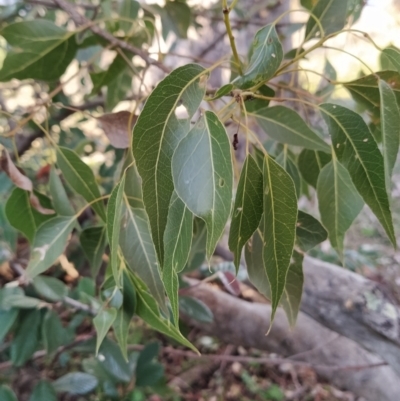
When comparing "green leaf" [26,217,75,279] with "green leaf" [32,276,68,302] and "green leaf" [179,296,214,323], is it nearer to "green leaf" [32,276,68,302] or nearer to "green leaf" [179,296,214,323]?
"green leaf" [32,276,68,302]

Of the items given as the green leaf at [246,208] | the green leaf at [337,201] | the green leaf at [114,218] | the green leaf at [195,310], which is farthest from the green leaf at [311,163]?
the green leaf at [195,310]

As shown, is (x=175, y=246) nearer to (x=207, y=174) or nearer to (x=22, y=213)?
(x=207, y=174)

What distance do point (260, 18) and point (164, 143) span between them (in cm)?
151

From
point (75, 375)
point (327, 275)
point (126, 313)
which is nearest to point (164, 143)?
point (126, 313)

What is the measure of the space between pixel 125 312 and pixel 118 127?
23 cm

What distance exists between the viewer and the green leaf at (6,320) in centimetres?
72

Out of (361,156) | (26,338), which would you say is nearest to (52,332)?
(26,338)

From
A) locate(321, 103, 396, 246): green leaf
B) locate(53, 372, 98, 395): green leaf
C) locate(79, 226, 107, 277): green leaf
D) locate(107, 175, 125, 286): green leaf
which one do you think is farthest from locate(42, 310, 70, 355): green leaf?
locate(321, 103, 396, 246): green leaf

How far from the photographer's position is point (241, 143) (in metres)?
1.70

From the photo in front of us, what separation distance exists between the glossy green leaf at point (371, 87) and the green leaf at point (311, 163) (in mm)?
112

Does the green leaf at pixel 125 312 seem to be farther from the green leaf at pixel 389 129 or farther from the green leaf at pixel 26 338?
the green leaf at pixel 26 338

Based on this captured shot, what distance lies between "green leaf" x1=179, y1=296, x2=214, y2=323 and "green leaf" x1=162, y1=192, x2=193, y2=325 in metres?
0.57

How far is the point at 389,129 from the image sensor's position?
12.5 inches

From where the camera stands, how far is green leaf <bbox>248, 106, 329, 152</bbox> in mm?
446
